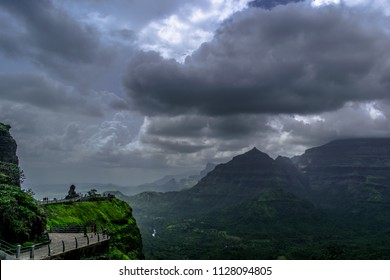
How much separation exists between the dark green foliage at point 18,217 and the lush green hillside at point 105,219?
55.6ft

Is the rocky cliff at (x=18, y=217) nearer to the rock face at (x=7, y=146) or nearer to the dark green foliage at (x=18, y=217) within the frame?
the dark green foliage at (x=18, y=217)

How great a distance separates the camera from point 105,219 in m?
88.3

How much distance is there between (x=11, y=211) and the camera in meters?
44.7

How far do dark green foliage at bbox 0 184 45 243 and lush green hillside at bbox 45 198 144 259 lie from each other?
668 inches

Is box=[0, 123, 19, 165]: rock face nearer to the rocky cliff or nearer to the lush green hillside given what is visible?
the lush green hillside

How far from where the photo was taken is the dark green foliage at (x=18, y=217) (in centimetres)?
4394

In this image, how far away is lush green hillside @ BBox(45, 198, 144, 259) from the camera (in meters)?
73.1

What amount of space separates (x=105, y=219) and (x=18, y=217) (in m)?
43.1

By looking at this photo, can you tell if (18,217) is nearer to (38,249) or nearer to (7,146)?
(38,249)

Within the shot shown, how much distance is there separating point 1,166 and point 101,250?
28.6 metres

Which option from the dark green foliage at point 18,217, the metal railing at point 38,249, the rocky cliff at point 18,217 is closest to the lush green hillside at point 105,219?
the rocky cliff at point 18,217

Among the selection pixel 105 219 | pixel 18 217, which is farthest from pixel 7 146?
pixel 18 217
